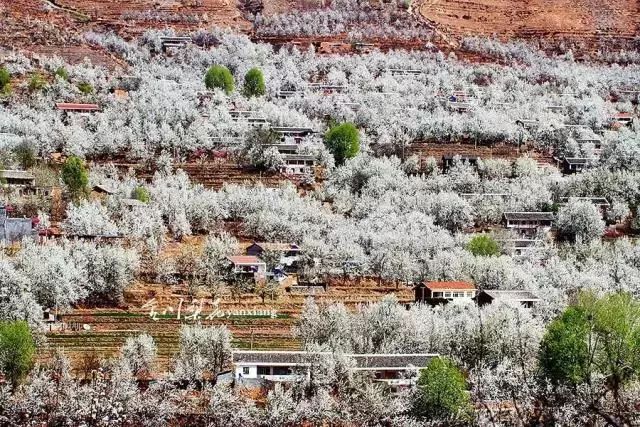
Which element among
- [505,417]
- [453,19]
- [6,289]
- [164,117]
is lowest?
[505,417]

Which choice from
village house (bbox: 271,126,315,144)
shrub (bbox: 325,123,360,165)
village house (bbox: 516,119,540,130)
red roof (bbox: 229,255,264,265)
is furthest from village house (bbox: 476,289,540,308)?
village house (bbox: 516,119,540,130)

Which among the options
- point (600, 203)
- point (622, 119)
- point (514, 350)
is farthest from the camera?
point (622, 119)

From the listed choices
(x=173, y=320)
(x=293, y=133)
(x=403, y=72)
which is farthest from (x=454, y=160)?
(x=173, y=320)

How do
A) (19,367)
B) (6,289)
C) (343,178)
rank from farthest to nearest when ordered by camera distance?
(343,178) < (6,289) < (19,367)

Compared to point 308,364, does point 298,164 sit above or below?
above

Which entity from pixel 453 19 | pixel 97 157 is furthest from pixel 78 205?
pixel 453 19

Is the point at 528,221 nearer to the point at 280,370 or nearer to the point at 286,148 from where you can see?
the point at 286,148

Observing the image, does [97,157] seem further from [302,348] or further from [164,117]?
[302,348]

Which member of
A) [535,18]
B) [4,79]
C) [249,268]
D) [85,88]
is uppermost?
[535,18]
